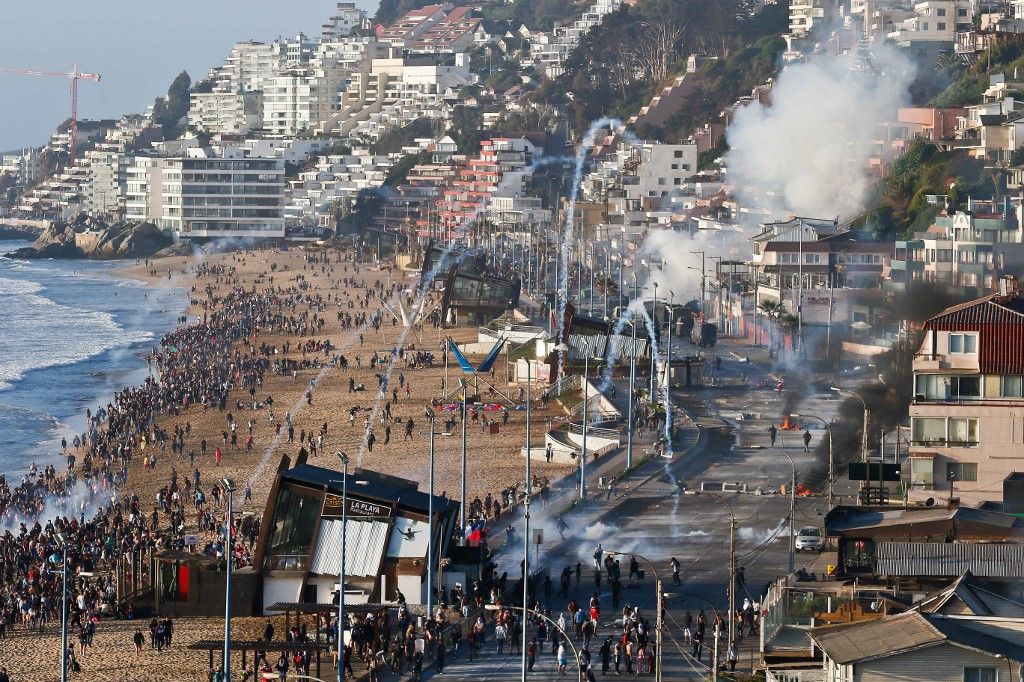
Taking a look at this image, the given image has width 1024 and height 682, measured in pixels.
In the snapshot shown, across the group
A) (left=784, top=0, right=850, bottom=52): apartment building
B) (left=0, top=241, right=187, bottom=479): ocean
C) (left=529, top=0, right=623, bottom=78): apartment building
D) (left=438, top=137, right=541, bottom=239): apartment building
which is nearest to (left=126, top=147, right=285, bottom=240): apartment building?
(left=438, top=137, right=541, bottom=239): apartment building

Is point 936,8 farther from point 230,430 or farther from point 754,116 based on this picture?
point 230,430

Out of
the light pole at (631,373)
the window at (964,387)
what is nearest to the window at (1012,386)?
the window at (964,387)

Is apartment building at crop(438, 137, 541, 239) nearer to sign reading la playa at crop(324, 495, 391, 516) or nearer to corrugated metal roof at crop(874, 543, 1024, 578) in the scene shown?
sign reading la playa at crop(324, 495, 391, 516)

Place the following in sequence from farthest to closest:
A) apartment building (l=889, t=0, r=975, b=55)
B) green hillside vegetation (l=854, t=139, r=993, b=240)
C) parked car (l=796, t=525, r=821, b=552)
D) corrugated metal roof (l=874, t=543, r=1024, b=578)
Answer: apartment building (l=889, t=0, r=975, b=55) → green hillside vegetation (l=854, t=139, r=993, b=240) → parked car (l=796, t=525, r=821, b=552) → corrugated metal roof (l=874, t=543, r=1024, b=578)

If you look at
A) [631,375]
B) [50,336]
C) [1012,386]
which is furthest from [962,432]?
[50,336]

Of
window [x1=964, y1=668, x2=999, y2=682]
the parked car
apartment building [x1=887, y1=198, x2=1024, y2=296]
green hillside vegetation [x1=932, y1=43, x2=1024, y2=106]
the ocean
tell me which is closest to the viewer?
window [x1=964, y1=668, x2=999, y2=682]

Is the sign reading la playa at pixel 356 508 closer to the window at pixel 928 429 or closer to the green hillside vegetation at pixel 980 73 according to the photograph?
the window at pixel 928 429

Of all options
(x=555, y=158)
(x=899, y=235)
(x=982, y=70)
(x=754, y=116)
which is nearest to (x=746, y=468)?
(x=899, y=235)
